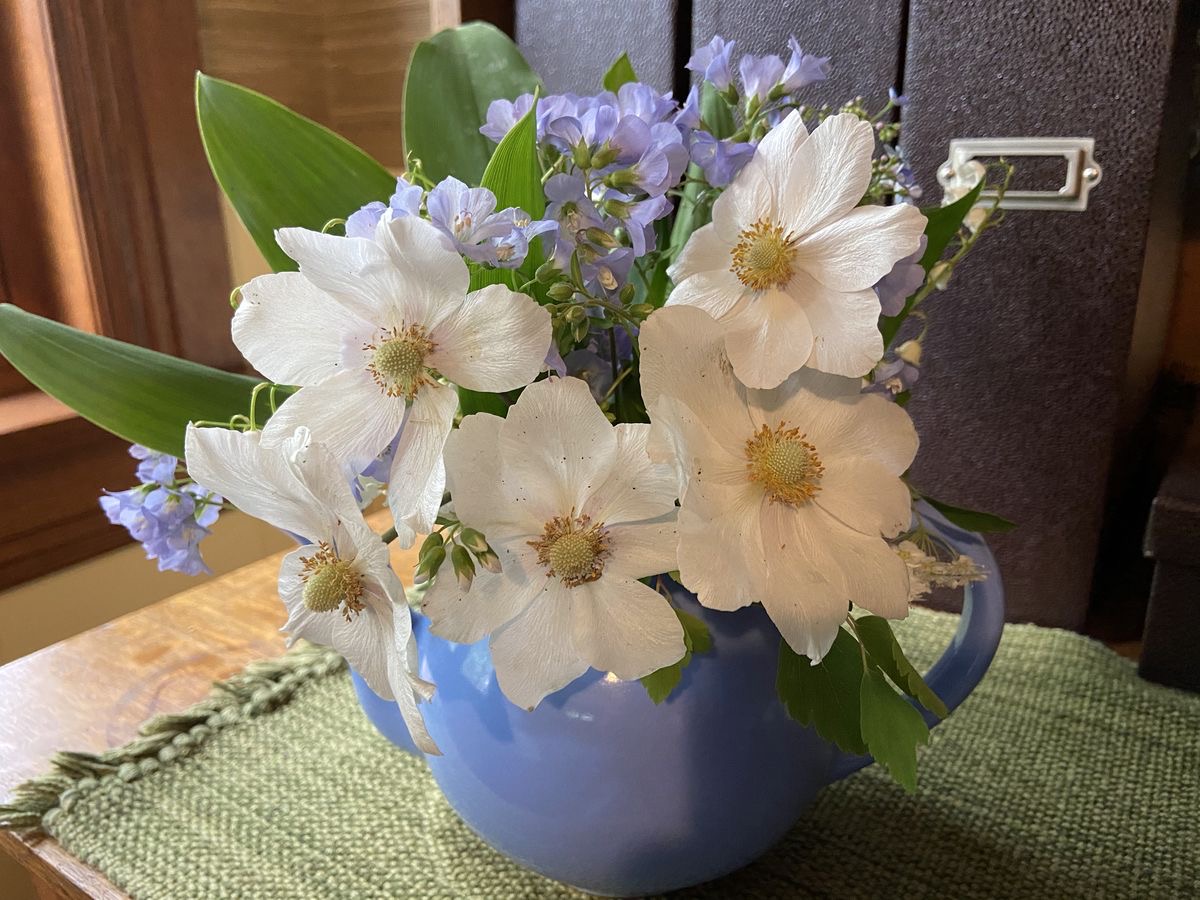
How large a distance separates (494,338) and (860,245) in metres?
0.11

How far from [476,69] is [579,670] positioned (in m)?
0.28

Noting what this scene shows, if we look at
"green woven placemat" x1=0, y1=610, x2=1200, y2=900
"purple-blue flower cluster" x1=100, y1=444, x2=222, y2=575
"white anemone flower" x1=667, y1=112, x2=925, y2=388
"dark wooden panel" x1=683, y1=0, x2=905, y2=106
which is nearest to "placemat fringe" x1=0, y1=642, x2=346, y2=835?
"green woven placemat" x1=0, y1=610, x2=1200, y2=900

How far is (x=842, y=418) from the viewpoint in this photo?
0.95ft

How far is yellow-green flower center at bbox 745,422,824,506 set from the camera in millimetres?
283

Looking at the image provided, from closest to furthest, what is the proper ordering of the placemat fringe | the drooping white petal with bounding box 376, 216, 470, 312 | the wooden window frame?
the drooping white petal with bounding box 376, 216, 470, 312, the placemat fringe, the wooden window frame

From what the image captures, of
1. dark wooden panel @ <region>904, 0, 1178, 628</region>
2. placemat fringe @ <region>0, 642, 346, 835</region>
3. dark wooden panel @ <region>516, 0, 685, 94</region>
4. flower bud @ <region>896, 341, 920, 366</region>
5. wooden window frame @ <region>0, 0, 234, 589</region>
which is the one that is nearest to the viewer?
flower bud @ <region>896, 341, 920, 366</region>

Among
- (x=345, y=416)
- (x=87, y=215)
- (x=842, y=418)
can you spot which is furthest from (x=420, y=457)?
(x=87, y=215)

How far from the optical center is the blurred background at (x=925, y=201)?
62 centimetres

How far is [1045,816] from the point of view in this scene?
47 centimetres

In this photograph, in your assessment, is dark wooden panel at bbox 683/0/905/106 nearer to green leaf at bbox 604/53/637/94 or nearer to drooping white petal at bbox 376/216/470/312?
green leaf at bbox 604/53/637/94

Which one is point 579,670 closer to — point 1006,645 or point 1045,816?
point 1045,816

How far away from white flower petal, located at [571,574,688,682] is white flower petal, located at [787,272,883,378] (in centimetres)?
9

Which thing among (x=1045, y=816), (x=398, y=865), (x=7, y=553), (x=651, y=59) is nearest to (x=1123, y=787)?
(x=1045, y=816)

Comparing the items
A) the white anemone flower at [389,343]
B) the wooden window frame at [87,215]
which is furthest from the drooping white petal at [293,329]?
the wooden window frame at [87,215]
